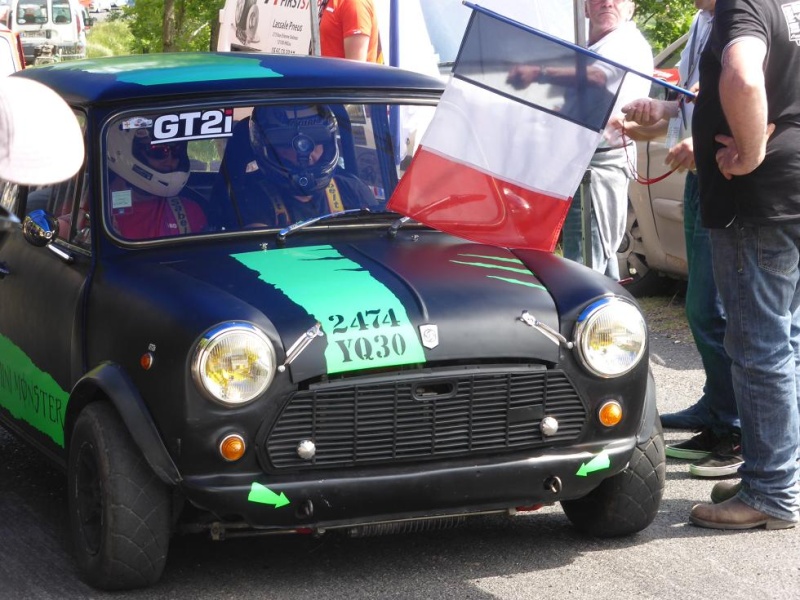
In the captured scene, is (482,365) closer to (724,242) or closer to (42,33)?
(724,242)

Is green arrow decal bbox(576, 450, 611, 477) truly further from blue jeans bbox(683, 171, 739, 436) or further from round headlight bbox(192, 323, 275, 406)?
blue jeans bbox(683, 171, 739, 436)

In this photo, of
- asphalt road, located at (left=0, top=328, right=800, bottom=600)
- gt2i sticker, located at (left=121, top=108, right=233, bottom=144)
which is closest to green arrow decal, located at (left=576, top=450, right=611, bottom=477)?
asphalt road, located at (left=0, top=328, right=800, bottom=600)

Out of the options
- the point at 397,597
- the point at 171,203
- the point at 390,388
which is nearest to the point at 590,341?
the point at 390,388

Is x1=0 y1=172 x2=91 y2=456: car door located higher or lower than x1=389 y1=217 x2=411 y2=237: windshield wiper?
lower

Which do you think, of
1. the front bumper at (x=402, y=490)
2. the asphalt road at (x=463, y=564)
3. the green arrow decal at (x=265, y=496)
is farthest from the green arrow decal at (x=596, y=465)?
the green arrow decal at (x=265, y=496)

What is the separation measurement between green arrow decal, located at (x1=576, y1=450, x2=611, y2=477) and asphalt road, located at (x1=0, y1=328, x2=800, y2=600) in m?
0.36

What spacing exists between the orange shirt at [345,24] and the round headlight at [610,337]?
14.1 feet

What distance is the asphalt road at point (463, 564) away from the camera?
169 inches

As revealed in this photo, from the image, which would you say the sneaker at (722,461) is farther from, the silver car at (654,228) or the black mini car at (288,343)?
the silver car at (654,228)

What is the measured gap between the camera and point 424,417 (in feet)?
13.7

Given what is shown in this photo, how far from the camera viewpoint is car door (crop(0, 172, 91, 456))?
4.75 metres

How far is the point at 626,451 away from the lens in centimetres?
443

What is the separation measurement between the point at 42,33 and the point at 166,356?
130ft

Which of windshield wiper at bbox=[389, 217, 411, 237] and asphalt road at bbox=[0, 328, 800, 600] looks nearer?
asphalt road at bbox=[0, 328, 800, 600]
